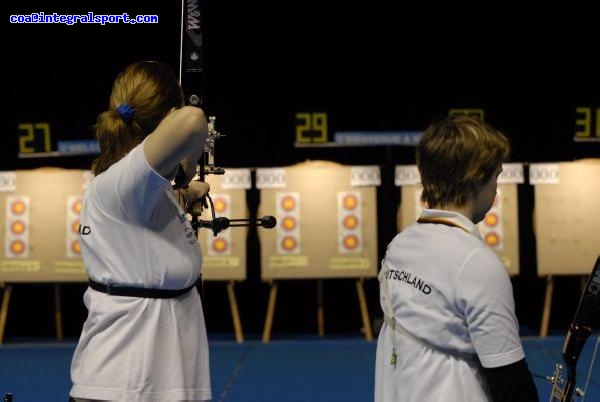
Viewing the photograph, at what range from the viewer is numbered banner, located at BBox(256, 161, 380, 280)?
719 cm

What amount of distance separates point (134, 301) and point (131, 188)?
0.70ft

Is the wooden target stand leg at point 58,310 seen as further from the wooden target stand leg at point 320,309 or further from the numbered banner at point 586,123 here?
the numbered banner at point 586,123

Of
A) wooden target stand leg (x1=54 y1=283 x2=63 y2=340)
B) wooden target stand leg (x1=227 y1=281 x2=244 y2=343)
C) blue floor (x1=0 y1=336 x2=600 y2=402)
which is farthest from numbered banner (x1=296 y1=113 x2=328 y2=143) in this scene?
wooden target stand leg (x1=54 y1=283 x2=63 y2=340)

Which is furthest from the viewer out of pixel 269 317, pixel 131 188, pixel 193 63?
pixel 269 317

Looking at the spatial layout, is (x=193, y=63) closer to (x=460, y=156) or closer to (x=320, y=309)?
(x=460, y=156)

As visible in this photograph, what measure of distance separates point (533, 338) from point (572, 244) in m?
0.87

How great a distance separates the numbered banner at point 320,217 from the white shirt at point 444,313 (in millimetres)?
5615

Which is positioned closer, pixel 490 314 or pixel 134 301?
pixel 490 314

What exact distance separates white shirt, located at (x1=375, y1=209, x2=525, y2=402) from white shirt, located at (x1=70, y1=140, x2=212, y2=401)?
41 cm

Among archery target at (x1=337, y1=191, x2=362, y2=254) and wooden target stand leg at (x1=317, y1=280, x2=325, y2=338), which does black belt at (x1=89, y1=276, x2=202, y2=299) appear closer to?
wooden target stand leg at (x1=317, y1=280, x2=325, y2=338)

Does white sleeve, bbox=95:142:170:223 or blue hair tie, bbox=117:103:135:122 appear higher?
blue hair tie, bbox=117:103:135:122

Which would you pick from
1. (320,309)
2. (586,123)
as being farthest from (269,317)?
(586,123)

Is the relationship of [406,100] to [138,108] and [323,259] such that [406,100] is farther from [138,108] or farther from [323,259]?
[138,108]

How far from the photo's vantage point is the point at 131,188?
5.49 feet
